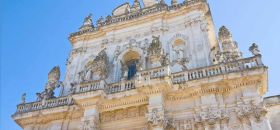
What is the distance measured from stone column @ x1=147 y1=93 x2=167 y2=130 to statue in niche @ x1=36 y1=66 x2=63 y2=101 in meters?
5.10

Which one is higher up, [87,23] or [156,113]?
[87,23]

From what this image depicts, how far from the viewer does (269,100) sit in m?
→ 12.4

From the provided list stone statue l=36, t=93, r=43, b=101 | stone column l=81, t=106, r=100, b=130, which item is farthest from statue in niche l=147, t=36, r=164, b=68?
stone statue l=36, t=93, r=43, b=101

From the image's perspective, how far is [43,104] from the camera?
13.8 m

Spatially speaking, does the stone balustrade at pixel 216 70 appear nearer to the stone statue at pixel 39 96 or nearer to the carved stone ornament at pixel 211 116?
the carved stone ornament at pixel 211 116

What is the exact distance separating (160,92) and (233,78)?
2.60 metres

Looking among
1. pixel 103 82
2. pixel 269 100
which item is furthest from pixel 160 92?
pixel 269 100

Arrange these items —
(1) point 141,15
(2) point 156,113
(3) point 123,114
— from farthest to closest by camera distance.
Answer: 1. (1) point 141,15
2. (3) point 123,114
3. (2) point 156,113

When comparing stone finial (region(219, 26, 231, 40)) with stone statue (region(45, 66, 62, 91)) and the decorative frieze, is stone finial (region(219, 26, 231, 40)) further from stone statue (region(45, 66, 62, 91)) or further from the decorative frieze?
stone statue (region(45, 66, 62, 91))

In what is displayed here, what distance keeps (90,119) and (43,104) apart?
2926 millimetres

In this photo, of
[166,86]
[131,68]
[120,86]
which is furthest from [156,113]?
[131,68]

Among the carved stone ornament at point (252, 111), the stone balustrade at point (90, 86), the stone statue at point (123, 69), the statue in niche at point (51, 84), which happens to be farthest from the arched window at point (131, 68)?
the carved stone ornament at point (252, 111)

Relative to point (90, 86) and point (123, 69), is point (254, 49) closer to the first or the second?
point (123, 69)

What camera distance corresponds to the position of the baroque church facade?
11195mm
